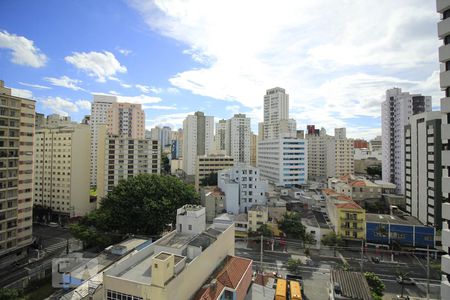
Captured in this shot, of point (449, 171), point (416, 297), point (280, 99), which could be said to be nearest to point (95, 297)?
point (449, 171)

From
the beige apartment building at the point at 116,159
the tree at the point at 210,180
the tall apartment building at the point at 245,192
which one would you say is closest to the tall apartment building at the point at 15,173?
the beige apartment building at the point at 116,159

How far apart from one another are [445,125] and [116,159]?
52.4m

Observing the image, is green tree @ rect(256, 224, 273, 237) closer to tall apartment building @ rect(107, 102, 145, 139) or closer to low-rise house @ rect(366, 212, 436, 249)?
low-rise house @ rect(366, 212, 436, 249)

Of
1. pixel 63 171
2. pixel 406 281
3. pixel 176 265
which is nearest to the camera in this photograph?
pixel 176 265

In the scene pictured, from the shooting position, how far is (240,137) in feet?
315

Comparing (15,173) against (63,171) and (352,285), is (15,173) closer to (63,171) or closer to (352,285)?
(63,171)

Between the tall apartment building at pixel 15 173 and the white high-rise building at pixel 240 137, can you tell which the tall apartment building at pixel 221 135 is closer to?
the white high-rise building at pixel 240 137

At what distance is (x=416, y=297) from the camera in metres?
23.6

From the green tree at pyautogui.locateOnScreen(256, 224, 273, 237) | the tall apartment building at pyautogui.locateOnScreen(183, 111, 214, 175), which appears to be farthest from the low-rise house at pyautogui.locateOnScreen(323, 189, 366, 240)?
the tall apartment building at pyautogui.locateOnScreen(183, 111, 214, 175)

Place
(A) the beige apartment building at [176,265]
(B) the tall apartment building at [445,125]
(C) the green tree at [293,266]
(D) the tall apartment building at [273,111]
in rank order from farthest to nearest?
(D) the tall apartment building at [273,111], (C) the green tree at [293,266], (A) the beige apartment building at [176,265], (B) the tall apartment building at [445,125]

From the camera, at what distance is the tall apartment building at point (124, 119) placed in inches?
3076

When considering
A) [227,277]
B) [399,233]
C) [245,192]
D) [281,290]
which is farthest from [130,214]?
[399,233]

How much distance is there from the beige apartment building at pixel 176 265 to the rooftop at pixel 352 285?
9232mm

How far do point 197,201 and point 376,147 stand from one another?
119465mm
